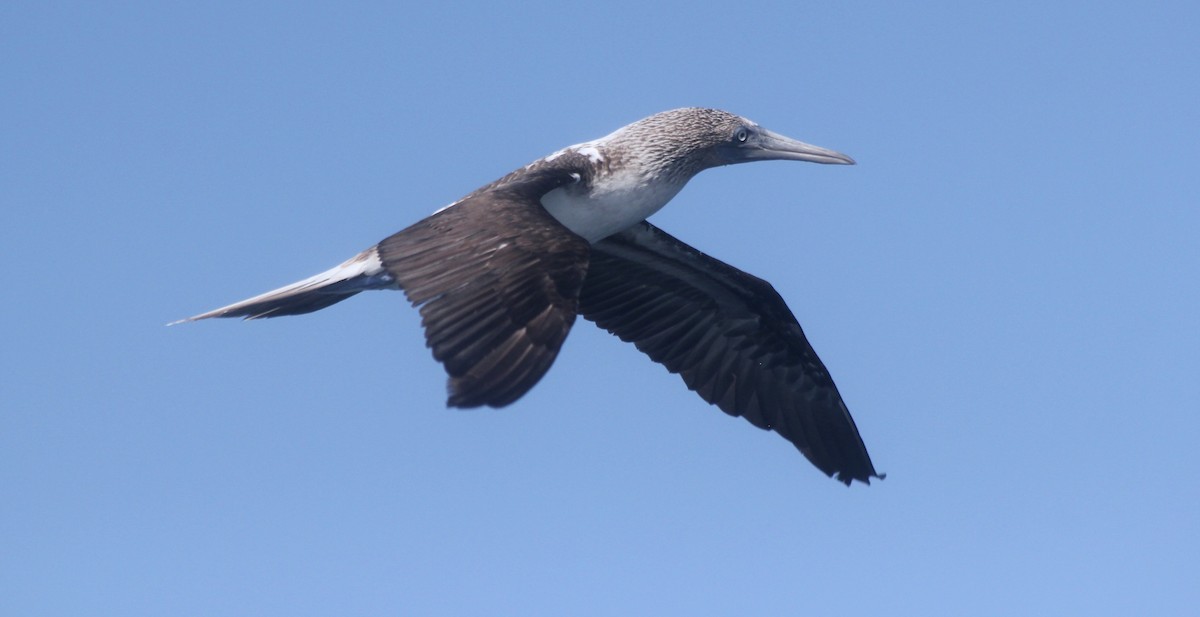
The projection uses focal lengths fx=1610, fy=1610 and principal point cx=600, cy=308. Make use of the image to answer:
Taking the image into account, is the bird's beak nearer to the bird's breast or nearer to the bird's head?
the bird's head

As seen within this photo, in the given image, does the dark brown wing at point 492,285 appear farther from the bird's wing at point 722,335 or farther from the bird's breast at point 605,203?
the bird's wing at point 722,335

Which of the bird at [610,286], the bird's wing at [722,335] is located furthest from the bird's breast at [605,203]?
the bird's wing at [722,335]

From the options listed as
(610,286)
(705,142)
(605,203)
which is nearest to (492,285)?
(605,203)

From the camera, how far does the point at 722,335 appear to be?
59.0 ft

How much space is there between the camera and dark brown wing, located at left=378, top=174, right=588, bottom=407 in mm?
11477

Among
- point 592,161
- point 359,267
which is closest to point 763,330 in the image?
point 592,161

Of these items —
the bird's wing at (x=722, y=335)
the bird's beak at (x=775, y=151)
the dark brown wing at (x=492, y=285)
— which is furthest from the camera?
the bird's wing at (x=722, y=335)

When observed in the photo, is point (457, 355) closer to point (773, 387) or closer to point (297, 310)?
point (297, 310)

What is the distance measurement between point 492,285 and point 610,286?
5.42 meters

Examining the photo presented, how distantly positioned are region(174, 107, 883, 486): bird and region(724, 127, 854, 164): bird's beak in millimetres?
15

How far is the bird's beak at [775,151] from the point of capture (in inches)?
664

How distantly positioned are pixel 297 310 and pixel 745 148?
492 cm

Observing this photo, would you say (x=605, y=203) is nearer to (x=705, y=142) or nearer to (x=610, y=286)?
(x=705, y=142)

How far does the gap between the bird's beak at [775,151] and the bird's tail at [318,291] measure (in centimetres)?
404
